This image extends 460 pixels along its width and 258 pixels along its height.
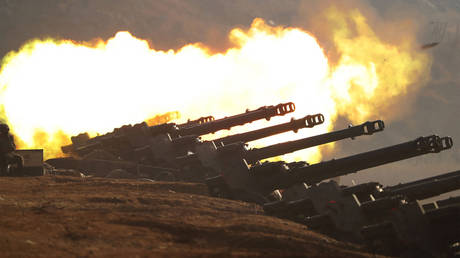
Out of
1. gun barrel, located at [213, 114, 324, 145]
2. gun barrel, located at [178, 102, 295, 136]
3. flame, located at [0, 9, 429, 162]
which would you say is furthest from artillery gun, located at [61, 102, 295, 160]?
flame, located at [0, 9, 429, 162]

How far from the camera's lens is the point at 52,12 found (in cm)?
6119

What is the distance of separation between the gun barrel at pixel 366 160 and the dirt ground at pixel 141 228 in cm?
193

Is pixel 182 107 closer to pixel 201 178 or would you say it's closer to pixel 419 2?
pixel 201 178

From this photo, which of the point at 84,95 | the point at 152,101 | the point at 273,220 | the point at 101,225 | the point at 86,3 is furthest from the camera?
the point at 86,3

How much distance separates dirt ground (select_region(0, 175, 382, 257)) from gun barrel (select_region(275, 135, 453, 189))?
193cm

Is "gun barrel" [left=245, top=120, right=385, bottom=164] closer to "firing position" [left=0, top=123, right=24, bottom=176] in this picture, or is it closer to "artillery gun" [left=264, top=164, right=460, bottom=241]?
"artillery gun" [left=264, top=164, right=460, bottom=241]

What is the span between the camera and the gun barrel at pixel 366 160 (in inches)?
699

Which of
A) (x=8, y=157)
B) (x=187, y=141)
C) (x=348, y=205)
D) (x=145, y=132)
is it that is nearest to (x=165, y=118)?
(x=145, y=132)

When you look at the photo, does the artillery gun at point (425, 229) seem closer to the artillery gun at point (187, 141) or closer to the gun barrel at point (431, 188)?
the gun barrel at point (431, 188)

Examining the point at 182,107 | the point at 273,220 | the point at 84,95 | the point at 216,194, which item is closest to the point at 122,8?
the point at 182,107

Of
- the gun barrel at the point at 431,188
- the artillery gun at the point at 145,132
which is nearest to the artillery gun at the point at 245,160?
the artillery gun at the point at 145,132

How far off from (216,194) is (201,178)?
164 inches

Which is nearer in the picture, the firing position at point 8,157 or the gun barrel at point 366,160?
the gun barrel at point 366,160

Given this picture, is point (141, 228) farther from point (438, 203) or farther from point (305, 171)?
point (438, 203)
